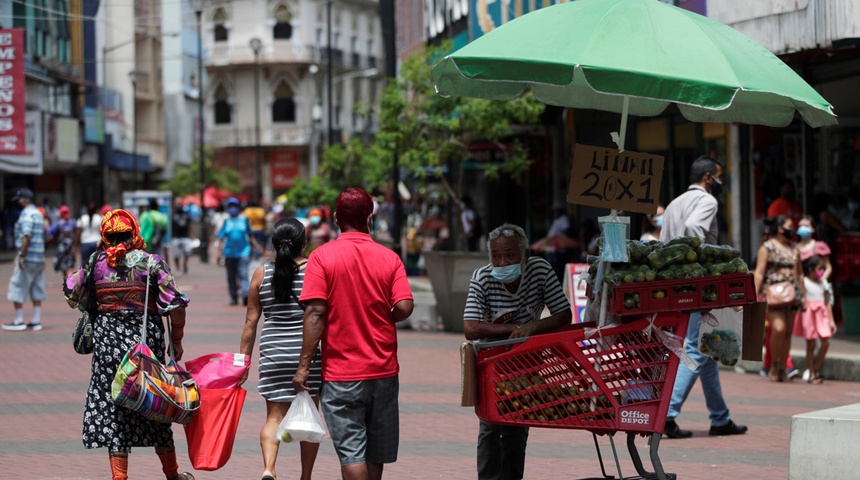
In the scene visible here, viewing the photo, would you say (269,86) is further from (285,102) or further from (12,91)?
(12,91)

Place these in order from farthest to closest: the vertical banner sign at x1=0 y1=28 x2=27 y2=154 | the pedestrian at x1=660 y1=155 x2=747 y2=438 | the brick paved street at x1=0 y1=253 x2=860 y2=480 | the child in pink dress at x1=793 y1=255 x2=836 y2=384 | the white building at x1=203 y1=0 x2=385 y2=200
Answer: the white building at x1=203 y1=0 x2=385 y2=200 < the vertical banner sign at x1=0 y1=28 x2=27 y2=154 < the child in pink dress at x1=793 y1=255 x2=836 y2=384 < the pedestrian at x1=660 y1=155 x2=747 y2=438 < the brick paved street at x1=0 y1=253 x2=860 y2=480

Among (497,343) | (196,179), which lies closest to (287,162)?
(196,179)

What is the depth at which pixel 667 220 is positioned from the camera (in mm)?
10258

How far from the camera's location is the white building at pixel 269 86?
2992 inches

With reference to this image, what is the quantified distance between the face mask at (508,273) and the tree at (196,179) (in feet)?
189

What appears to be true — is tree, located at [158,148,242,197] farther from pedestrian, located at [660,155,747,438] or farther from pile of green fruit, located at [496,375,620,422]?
pile of green fruit, located at [496,375,620,422]

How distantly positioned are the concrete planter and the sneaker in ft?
21.6

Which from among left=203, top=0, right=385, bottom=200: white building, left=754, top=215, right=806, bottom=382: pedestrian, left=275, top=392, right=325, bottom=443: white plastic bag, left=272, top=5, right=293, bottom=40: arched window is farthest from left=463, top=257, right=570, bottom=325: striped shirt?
left=272, top=5, right=293, bottom=40: arched window

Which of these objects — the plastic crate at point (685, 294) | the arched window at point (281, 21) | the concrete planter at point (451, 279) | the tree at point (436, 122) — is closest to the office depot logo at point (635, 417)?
the plastic crate at point (685, 294)

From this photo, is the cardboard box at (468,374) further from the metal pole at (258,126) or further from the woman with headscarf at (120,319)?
the metal pole at (258,126)

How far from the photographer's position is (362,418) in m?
6.44

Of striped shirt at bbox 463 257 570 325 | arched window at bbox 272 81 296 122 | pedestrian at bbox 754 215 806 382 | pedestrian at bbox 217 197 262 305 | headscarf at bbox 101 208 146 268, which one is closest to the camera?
striped shirt at bbox 463 257 570 325

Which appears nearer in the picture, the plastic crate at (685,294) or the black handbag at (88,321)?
the plastic crate at (685,294)

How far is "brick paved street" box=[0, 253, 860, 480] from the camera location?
8.76 meters
